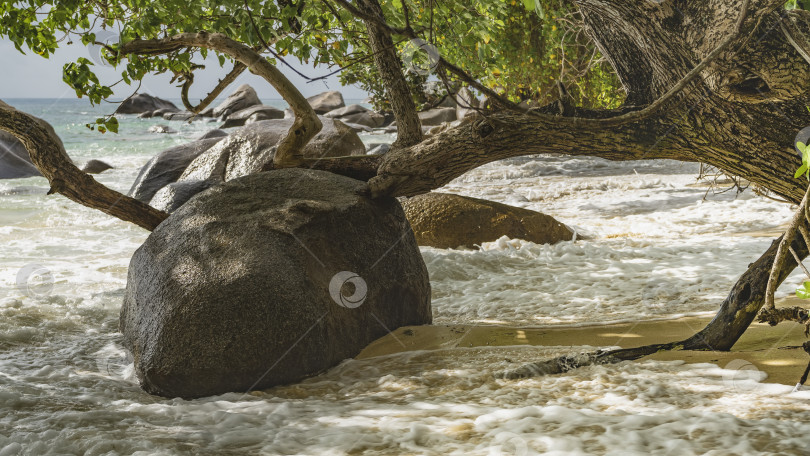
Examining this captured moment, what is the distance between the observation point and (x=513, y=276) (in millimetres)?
6605

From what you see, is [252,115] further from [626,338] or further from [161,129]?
[626,338]

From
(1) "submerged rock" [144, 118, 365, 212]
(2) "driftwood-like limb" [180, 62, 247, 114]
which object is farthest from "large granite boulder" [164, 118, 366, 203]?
(2) "driftwood-like limb" [180, 62, 247, 114]

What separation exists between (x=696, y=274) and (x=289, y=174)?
375 centimetres

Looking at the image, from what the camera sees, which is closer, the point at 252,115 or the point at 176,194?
the point at 176,194

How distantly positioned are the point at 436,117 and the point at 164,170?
16.3 m

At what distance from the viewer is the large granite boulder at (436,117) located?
25.6 metres

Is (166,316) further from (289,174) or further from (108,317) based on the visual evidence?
(108,317)

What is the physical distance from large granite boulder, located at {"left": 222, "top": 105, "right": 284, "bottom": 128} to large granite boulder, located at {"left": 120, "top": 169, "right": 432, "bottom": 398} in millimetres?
27708

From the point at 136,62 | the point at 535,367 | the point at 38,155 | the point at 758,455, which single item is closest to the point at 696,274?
the point at 535,367

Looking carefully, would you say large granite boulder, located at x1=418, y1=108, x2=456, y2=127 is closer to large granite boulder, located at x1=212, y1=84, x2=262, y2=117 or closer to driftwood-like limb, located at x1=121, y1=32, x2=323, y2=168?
large granite boulder, located at x1=212, y1=84, x2=262, y2=117

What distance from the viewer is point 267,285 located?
3.84m

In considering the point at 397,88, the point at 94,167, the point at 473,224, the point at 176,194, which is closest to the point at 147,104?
the point at 94,167

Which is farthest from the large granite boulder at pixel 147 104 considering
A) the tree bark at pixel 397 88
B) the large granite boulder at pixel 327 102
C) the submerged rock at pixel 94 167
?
the tree bark at pixel 397 88

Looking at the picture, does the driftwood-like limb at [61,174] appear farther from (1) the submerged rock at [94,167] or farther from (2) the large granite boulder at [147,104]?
(2) the large granite boulder at [147,104]
